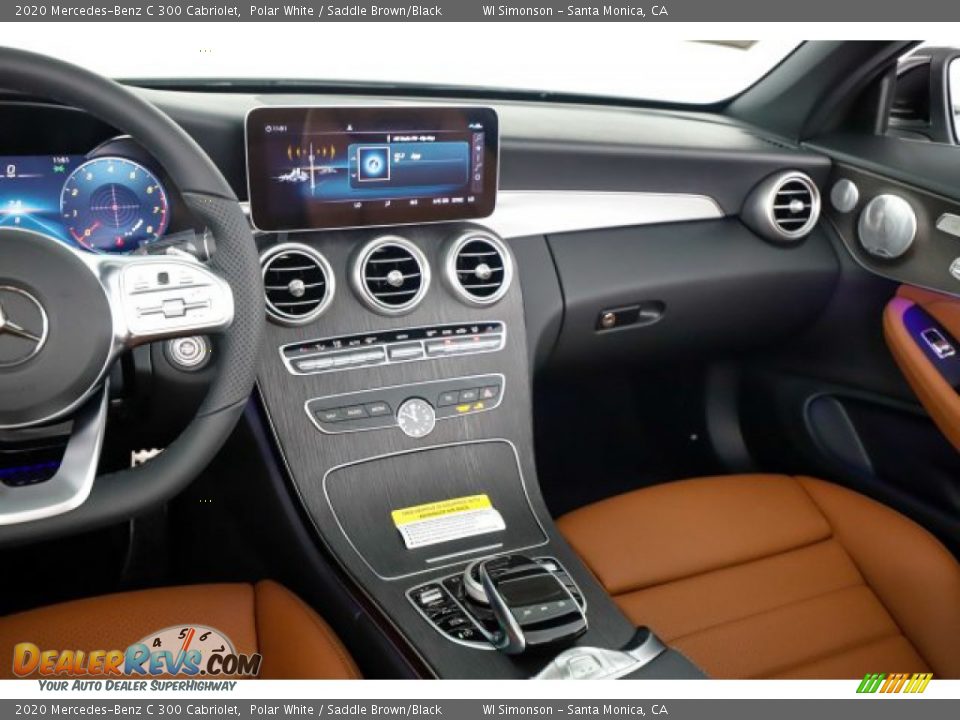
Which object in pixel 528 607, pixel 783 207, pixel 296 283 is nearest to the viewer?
pixel 528 607

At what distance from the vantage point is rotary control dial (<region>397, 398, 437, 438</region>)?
4.78 ft

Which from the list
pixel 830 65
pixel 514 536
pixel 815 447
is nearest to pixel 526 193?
pixel 514 536

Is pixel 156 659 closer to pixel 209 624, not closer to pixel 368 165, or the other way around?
pixel 209 624

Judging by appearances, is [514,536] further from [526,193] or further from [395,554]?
[526,193]

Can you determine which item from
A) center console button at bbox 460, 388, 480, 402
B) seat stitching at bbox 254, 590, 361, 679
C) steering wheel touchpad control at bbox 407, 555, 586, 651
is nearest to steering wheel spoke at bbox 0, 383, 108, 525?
seat stitching at bbox 254, 590, 361, 679

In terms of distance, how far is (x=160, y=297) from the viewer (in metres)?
1.04

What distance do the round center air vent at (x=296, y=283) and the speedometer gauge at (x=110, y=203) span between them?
0.18 meters

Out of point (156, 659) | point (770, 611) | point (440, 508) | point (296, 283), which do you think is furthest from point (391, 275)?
point (770, 611)

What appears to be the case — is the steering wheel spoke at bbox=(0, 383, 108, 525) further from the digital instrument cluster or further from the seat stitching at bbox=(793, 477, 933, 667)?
the seat stitching at bbox=(793, 477, 933, 667)

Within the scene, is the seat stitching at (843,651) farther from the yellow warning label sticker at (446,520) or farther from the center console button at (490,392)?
the center console button at (490,392)

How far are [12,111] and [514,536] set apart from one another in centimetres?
89

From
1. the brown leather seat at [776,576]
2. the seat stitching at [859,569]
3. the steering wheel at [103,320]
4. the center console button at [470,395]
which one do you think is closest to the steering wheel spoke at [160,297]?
the steering wheel at [103,320]

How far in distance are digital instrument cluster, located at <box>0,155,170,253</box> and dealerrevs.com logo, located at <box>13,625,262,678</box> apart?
1.68ft

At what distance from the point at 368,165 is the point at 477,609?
2.13 ft
